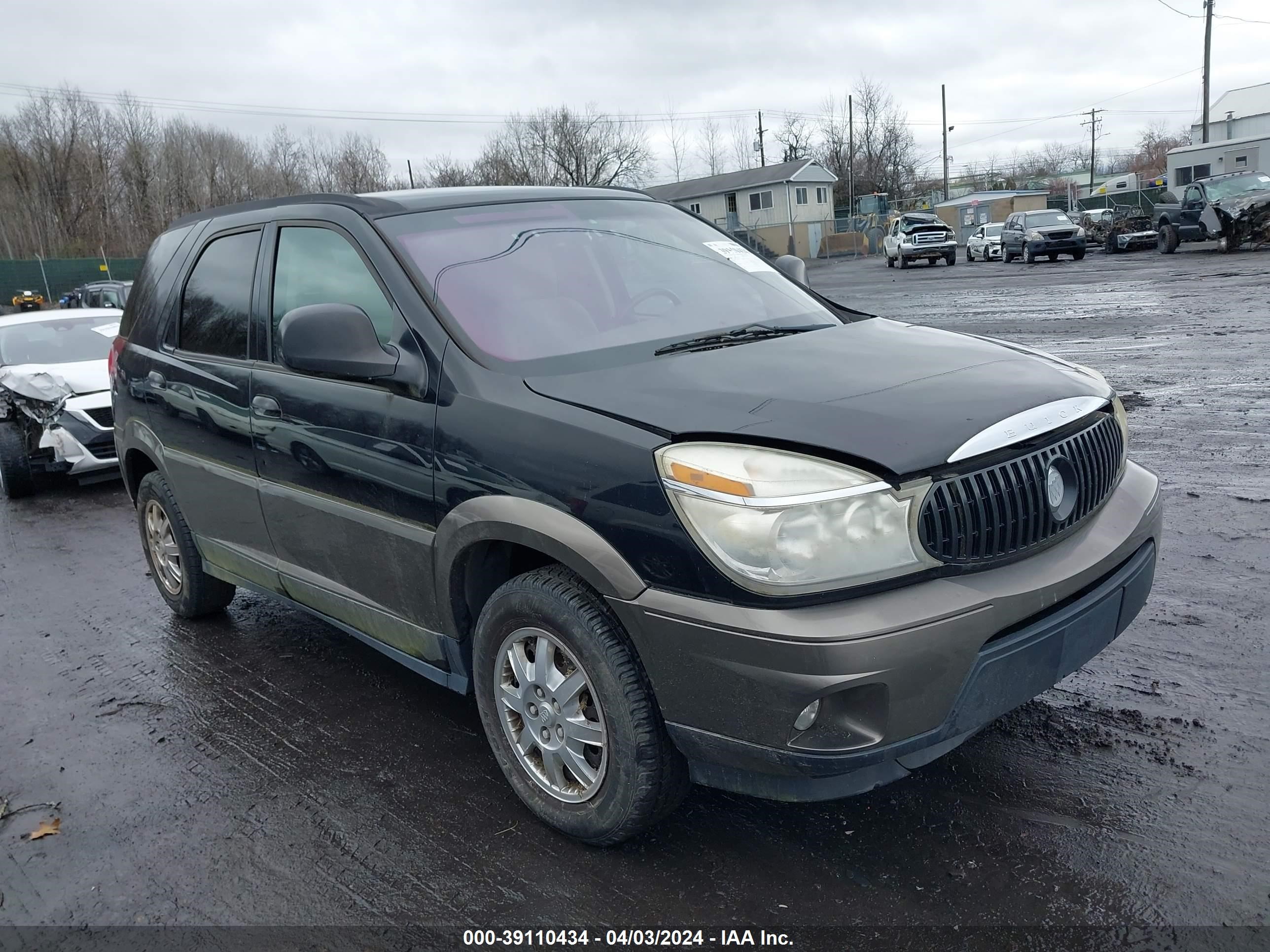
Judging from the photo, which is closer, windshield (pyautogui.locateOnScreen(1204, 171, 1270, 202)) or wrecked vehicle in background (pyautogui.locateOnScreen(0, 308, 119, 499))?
wrecked vehicle in background (pyautogui.locateOnScreen(0, 308, 119, 499))

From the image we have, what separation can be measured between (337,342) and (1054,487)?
2148 mm

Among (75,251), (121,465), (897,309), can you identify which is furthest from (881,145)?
(121,465)

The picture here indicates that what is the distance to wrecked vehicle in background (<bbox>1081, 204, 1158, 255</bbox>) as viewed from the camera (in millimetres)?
33094

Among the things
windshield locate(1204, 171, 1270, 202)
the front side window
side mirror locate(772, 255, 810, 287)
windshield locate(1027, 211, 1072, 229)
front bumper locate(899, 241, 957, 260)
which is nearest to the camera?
side mirror locate(772, 255, 810, 287)

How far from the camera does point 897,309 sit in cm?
2030

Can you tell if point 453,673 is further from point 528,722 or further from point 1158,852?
point 1158,852

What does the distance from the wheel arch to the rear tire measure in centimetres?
715

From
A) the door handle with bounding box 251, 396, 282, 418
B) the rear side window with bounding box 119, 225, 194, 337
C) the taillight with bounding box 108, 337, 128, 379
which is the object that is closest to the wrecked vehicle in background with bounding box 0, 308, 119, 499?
the taillight with bounding box 108, 337, 128, 379

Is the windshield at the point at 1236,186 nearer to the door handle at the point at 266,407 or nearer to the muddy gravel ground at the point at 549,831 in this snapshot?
the muddy gravel ground at the point at 549,831

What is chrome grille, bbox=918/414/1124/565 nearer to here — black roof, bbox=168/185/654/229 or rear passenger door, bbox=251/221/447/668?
rear passenger door, bbox=251/221/447/668

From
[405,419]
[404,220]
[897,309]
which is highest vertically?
[404,220]

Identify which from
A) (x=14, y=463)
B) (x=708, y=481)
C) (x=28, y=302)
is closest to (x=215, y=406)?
(x=708, y=481)

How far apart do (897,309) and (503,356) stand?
18451mm

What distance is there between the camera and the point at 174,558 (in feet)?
16.8
